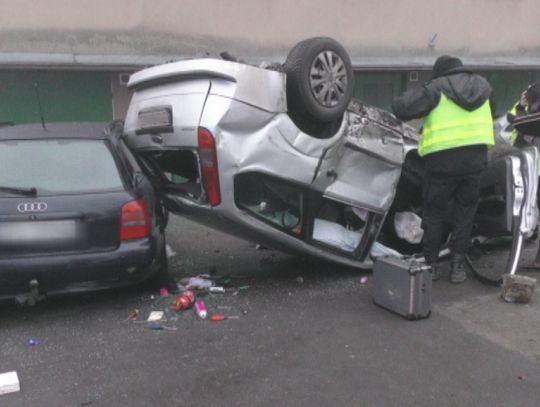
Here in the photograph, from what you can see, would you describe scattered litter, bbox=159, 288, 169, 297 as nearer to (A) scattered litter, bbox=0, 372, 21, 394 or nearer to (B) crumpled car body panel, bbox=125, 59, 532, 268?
(B) crumpled car body panel, bbox=125, 59, 532, 268

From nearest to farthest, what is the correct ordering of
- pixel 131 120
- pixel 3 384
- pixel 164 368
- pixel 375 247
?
pixel 3 384 → pixel 164 368 → pixel 131 120 → pixel 375 247

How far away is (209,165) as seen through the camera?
4.11m

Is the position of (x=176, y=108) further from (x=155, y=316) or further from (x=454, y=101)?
(x=454, y=101)

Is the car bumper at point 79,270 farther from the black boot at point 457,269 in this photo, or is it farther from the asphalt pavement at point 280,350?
the black boot at point 457,269

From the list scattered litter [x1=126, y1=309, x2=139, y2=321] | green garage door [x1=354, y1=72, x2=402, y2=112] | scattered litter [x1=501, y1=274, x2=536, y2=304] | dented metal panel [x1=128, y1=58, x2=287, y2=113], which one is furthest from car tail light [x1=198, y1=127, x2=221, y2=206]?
green garage door [x1=354, y1=72, x2=402, y2=112]

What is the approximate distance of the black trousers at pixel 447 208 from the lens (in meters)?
4.73

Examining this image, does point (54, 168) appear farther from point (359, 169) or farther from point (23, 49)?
point (23, 49)

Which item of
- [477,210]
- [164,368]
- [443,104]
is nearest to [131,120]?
[164,368]

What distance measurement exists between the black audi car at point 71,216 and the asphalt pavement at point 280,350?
0.38 meters

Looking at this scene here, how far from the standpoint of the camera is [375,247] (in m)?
5.16

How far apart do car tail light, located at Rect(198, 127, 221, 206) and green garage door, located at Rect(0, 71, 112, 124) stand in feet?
21.2

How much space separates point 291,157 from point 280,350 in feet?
4.80

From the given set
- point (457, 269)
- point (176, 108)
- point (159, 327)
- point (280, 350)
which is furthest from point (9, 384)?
point (457, 269)

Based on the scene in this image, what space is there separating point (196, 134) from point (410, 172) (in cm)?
223
